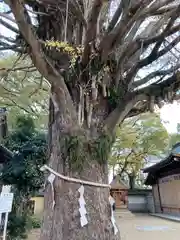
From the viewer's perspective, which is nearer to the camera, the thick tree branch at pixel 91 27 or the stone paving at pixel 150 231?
the thick tree branch at pixel 91 27

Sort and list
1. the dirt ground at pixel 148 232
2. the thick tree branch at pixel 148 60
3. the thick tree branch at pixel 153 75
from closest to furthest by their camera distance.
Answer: the thick tree branch at pixel 148 60
the thick tree branch at pixel 153 75
the dirt ground at pixel 148 232

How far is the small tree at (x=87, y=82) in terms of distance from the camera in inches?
104

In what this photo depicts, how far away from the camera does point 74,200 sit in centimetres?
271

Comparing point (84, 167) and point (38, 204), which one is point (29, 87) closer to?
point (84, 167)

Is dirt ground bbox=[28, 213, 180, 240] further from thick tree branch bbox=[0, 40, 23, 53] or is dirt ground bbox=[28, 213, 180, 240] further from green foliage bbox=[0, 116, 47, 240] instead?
thick tree branch bbox=[0, 40, 23, 53]

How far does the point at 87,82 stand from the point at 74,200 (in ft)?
4.55

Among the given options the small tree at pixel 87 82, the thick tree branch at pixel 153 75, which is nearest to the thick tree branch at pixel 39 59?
the small tree at pixel 87 82

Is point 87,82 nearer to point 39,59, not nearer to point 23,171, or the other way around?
point 39,59

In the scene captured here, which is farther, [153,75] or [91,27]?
[153,75]

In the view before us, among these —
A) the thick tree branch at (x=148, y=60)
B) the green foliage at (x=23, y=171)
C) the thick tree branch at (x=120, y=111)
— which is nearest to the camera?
the thick tree branch at (x=120, y=111)

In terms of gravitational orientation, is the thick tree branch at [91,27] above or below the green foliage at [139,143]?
below

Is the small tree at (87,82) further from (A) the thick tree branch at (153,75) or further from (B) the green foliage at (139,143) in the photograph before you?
(B) the green foliage at (139,143)

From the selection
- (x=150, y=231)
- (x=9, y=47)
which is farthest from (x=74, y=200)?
(x=150, y=231)

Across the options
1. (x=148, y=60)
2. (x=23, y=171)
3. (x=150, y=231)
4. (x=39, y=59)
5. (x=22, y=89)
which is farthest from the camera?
(x=150, y=231)
